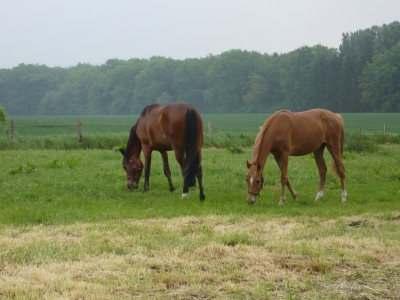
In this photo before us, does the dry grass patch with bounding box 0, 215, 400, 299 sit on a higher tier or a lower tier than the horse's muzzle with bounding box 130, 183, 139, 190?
higher

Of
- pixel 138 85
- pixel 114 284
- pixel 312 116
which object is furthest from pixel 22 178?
pixel 138 85

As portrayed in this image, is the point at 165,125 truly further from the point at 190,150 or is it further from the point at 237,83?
the point at 237,83

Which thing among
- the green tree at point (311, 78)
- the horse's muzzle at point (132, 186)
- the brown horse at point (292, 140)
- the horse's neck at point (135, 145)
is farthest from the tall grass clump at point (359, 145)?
the green tree at point (311, 78)

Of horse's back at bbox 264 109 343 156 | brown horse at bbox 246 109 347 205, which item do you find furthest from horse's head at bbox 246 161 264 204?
horse's back at bbox 264 109 343 156

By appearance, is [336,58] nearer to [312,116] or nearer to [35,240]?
[312,116]

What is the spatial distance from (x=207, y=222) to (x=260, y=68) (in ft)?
290

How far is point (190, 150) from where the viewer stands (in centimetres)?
1006

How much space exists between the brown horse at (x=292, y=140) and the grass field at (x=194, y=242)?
0.50 m

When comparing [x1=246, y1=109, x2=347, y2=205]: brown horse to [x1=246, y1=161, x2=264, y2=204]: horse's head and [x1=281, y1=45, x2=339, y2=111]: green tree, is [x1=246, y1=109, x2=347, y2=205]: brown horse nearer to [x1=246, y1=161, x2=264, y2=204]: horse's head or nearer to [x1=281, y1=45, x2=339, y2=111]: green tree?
[x1=246, y1=161, x2=264, y2=204]: horse's head

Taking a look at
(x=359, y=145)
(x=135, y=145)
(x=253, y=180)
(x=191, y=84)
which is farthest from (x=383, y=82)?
(x=253, y=180)

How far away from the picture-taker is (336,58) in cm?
7500

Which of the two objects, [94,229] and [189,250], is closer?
[189,250]

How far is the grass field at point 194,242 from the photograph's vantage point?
4.59 meters

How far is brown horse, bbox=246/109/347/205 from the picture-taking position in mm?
9273
